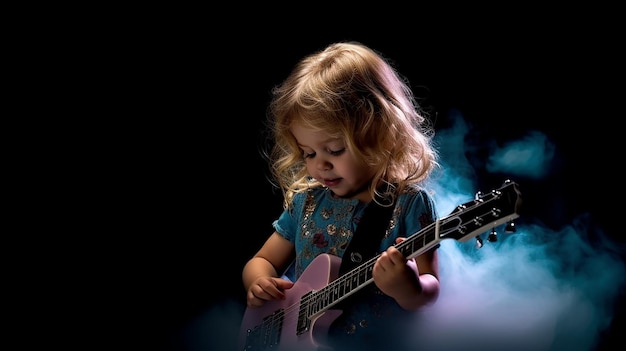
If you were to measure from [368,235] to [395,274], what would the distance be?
22 cm

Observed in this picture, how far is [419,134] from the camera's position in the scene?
1.61 metres

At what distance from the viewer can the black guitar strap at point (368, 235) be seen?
4.97ft

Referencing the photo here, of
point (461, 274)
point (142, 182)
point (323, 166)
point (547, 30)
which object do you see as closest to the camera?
point (323, 166)

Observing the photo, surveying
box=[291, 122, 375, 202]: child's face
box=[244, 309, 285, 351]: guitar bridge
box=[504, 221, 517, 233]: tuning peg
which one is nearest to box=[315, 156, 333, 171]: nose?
box=[291, 122, 375, 202]: child's face

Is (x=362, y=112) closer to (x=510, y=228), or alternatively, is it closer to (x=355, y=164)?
(x=355, y=164)

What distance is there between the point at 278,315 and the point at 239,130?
0.83 m

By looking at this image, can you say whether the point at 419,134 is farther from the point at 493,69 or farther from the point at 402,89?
the point at 493,69

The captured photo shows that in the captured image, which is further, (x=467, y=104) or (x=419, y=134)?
(x=467, y=104)

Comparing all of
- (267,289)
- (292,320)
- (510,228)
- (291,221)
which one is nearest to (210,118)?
(291,221)

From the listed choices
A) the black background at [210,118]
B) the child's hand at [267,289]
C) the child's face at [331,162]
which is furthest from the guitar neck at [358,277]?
the black background at [210,118]

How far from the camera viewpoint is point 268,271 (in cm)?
178

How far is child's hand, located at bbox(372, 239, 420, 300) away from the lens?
132cm

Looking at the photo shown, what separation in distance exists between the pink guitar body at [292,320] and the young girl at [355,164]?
2cm

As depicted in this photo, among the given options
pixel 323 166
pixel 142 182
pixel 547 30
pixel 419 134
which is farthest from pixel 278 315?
pixel 547 30
